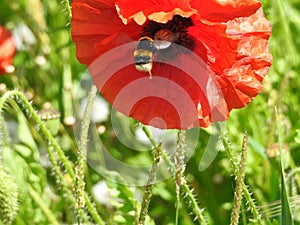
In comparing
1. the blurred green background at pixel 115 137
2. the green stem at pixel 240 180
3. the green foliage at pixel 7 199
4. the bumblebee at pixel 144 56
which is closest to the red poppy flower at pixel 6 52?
the blurred green background at pixel 115 137

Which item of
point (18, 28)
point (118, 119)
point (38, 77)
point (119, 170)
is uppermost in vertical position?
point (18, 28)

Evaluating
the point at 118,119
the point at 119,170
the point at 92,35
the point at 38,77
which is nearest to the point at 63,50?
the point at 38,77

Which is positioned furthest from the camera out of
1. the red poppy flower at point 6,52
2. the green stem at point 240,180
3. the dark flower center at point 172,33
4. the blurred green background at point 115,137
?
the red poppy flower at point 6,52

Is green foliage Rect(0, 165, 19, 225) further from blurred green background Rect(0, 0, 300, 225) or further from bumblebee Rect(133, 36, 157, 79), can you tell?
bumblebee Rect(133, 36, 157, 79)

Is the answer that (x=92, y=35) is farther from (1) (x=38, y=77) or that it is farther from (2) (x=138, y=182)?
(1) (x=38, y=77)

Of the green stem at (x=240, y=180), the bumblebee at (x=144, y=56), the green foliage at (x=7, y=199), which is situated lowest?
the green stem at (x=240, y=180)

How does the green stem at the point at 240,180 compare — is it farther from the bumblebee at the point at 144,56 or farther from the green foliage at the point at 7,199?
the green foliage at the point at 7,199
